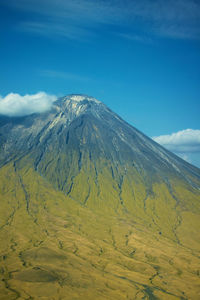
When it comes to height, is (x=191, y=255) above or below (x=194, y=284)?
above

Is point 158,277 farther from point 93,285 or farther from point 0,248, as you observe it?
point 0,248

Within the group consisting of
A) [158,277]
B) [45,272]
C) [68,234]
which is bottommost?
[45,272]

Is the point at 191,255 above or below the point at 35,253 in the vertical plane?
above

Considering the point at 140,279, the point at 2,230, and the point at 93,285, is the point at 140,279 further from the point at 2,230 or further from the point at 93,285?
the point at 2,230

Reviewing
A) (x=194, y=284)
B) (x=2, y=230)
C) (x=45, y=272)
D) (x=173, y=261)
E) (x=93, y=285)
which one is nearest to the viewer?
(x=93, y=285)

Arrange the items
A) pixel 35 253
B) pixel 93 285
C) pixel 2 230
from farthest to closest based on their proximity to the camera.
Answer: pixel 2 230
pixel 35 253
pixel 93 285

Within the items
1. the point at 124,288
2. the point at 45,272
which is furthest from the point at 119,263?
the point at 45,272

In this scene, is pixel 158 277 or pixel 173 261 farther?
pixel 173 261

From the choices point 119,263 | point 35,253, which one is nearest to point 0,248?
point 35,253

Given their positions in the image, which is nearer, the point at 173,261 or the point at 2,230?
the point at 173,261
